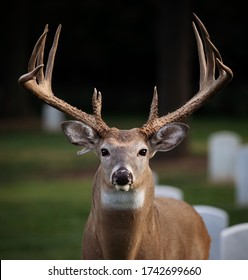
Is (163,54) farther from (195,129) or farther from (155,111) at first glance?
(155,111)

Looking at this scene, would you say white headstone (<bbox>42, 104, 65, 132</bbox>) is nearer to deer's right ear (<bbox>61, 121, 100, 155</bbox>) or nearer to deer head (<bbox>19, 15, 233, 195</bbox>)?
deer head (<bbox>19, 15, 233, 195</bbox>)

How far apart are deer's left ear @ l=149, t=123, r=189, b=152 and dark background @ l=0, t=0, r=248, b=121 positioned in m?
18.8

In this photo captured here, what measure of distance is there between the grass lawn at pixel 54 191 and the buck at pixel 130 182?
405 centimetres

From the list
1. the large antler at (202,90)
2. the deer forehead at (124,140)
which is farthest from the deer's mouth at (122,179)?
the large antler at (202,90)

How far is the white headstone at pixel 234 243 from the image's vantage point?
25.2 ft

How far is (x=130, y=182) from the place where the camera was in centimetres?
587

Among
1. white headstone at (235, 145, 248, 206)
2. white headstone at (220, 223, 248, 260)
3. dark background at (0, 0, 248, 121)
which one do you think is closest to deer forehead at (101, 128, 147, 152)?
white headstone at (220, 223, 248, 260)

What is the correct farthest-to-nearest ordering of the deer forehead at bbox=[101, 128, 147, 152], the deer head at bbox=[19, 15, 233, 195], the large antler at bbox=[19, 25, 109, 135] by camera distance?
the large antler at bbox=[19, 25, 109, 135]
the deer forehead at bbox=[101, 128, 147, 152]
the deer head at bbox=[19, 15, 233, 195]

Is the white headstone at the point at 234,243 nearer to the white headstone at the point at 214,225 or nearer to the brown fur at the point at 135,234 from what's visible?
the brown fur at the point at 135,234

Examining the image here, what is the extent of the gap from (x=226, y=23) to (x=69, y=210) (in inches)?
827

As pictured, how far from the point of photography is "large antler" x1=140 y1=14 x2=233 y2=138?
22.0 feet

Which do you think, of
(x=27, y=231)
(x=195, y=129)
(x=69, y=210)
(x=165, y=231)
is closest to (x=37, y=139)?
(x=195, y=129)

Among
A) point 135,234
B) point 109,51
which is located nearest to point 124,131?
point 135,234

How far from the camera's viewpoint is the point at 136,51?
35.8m
